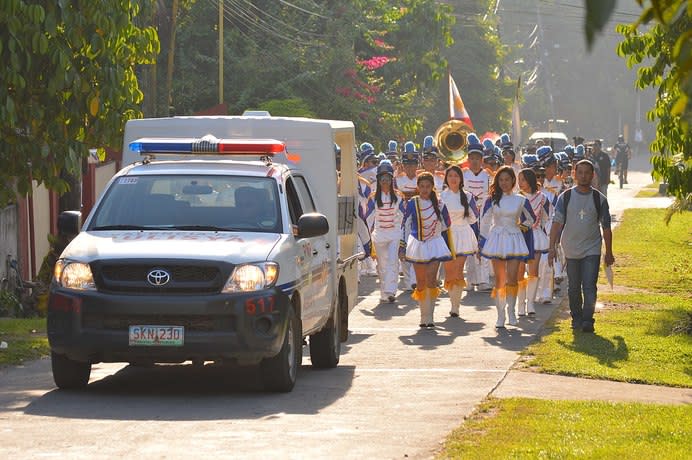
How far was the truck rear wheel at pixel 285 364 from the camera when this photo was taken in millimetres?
10984

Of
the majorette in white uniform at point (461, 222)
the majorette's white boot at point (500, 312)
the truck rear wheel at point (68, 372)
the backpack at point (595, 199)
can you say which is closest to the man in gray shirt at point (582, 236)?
the backpack at point (595, 199)

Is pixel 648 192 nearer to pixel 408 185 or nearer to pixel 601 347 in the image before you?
pixel 408 185

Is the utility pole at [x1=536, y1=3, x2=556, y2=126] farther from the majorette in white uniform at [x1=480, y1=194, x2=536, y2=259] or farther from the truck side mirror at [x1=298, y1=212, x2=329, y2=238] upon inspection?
the truck side mirror at [x1=298, y1=212, x2=329, y2=238]

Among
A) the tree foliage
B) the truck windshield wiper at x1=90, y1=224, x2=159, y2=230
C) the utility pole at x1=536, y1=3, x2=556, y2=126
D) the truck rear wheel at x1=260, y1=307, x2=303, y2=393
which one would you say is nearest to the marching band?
the tree foliage

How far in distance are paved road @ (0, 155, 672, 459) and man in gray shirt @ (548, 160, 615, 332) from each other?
0.98 m

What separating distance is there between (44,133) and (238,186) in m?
3.15

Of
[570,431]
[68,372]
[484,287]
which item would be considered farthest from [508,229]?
[570,431]

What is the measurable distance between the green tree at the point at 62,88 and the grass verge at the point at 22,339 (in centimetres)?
138

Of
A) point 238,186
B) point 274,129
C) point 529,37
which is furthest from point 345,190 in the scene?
point 529,37

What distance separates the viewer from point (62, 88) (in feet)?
45.1

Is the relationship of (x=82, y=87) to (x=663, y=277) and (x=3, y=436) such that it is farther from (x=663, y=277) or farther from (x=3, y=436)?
(x=663, y=277)

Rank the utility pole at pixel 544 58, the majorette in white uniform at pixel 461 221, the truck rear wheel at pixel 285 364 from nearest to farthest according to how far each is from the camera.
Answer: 1. the truck rear wheel at pixel 285 364
2. the majorette in white uniform at pixel 461 221
3. the utility pole at pixel 544 58

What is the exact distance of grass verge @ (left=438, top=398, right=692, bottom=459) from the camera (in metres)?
8.58

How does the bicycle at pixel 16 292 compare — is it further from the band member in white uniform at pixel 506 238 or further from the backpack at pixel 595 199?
the backpack at pixel 595 199
